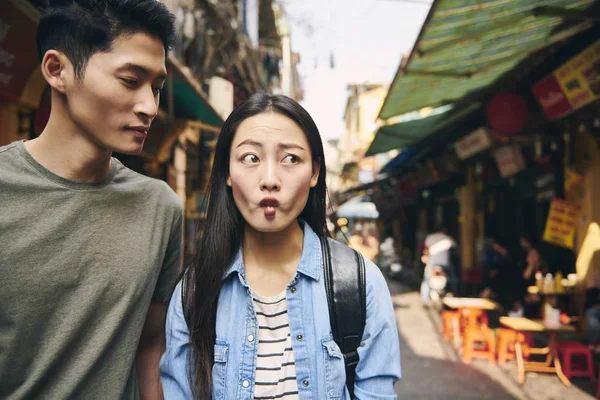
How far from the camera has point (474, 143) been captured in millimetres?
9055

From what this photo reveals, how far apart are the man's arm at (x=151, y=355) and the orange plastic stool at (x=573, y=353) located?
605 centimetres

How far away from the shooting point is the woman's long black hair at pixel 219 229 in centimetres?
177

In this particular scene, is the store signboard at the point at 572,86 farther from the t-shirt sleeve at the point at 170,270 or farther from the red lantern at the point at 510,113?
the t-shirt sleeve at the point at 170,270

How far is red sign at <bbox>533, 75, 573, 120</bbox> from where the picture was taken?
240 inches

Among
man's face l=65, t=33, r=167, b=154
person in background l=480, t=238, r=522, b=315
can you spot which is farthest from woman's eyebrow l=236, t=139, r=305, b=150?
person in background l=480, t=238, r=522, b=315

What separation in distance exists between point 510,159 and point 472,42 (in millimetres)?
3307

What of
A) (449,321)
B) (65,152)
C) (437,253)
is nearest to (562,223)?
(449,321)

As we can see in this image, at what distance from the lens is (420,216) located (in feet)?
66.9

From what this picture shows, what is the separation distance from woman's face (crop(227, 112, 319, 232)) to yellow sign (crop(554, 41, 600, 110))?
492 cm

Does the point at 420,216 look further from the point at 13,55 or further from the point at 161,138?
the point at 13,55

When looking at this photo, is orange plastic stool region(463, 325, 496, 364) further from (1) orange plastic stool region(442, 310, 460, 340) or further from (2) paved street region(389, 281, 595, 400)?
(1) orange plastic stool region(442, 310, 460, 340)

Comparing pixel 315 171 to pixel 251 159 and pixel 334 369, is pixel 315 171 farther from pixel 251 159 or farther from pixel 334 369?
pixel 334 369

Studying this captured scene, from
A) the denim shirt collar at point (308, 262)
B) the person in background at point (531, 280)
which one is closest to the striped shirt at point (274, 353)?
the denim shirt collar at point (308, 262)

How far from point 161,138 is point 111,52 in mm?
5253
